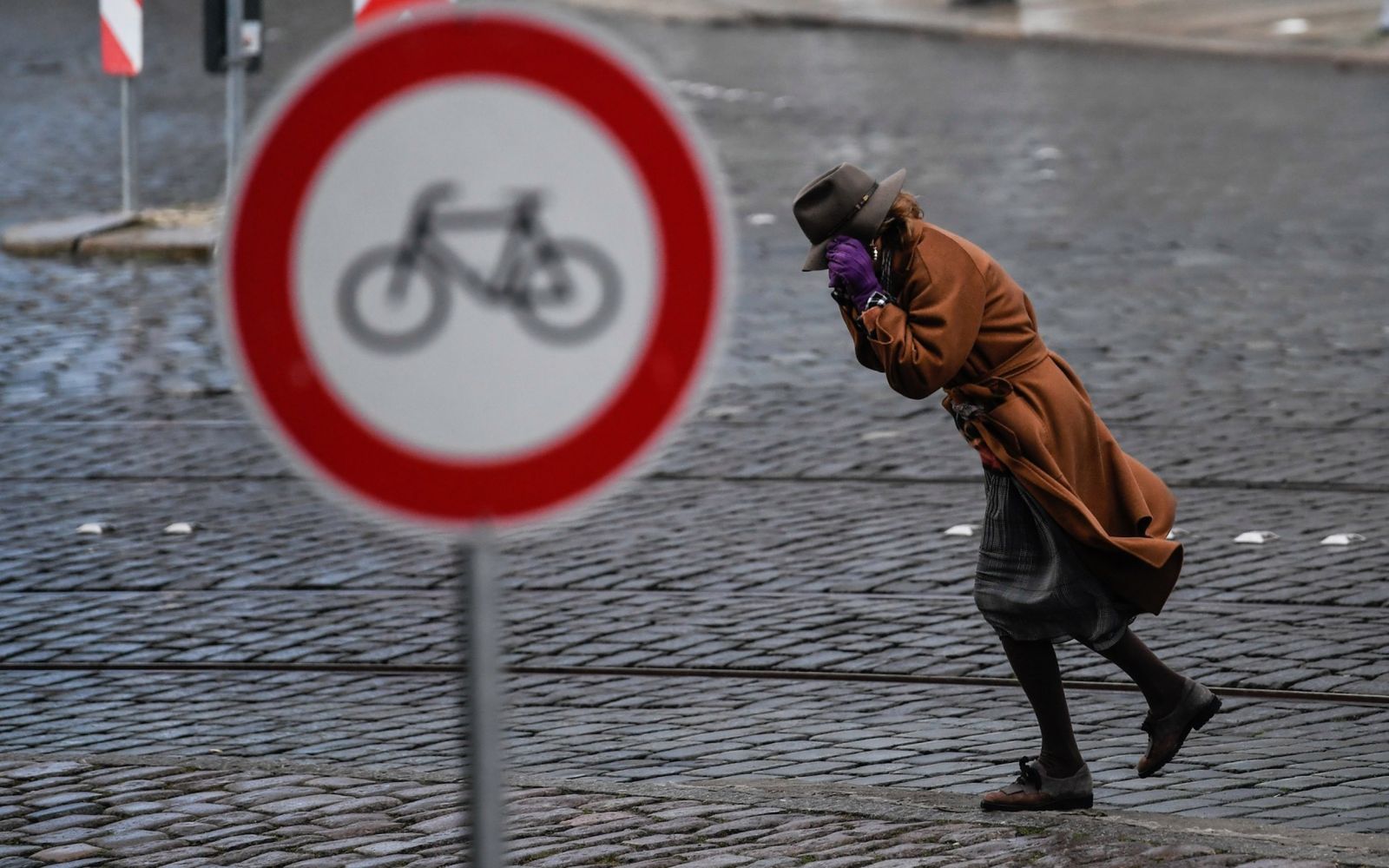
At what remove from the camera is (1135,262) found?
12047mm

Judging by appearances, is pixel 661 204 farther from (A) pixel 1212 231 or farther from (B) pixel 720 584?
(A) pixel 1212 231

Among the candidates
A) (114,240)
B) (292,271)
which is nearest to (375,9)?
(114,240)

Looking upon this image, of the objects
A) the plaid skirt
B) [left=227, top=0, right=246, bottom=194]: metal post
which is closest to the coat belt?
the plaid skirt

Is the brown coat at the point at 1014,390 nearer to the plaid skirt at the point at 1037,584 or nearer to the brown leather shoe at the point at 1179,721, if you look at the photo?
the plaid skirt at the point at 1037,584

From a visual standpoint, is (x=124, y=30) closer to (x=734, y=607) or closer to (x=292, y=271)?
(x=734, y=607)

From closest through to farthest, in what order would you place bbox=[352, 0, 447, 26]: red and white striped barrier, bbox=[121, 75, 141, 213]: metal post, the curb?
1. bbox=[352, 0, 447, 26]: red and white striped barrier
2. the curb
3. bbox=[121, 75, 141, 213]: metal post

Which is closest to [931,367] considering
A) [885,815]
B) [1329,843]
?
[885,815]

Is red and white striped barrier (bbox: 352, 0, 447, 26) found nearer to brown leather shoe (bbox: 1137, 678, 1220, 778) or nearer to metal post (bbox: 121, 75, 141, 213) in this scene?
metal post (bbox: 121, 75, 141, 213)

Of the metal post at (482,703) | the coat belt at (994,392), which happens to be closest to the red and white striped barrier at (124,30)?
the coat belt at (994,392)

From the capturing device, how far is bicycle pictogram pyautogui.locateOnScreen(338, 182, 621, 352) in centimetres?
249

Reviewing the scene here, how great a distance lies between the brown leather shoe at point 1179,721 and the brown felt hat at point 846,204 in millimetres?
1178

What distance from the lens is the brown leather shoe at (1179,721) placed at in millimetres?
4652

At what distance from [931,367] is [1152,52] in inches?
789

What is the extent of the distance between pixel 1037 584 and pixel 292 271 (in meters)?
2.42
